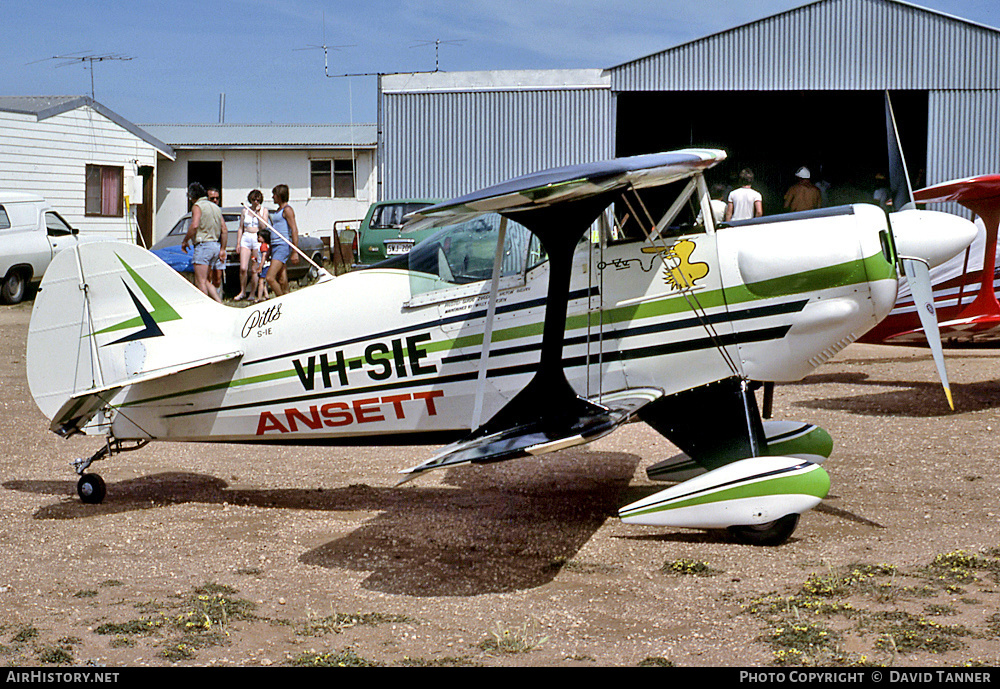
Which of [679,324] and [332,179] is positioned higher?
[332,179]

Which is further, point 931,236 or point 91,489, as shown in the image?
point 91,489

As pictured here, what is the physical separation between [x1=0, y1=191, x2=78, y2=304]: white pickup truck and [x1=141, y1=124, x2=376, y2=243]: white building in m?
11.2

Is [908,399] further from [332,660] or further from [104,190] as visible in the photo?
[104,190]

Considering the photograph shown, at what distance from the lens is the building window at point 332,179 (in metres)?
32.3

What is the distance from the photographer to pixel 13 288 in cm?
2041

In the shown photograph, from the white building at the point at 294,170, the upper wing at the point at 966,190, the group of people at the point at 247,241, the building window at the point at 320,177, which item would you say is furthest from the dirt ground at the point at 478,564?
the building window at the point at 320,177

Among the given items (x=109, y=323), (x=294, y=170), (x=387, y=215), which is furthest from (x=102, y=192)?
(x=109, y=323)

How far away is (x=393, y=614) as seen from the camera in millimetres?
4902

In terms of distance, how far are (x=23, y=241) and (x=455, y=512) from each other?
16.9 metres

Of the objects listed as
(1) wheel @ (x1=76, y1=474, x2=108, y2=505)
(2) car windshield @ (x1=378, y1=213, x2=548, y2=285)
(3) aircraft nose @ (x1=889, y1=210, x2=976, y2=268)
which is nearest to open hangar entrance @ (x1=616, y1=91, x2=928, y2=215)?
(3) aircraft nose @ (x1=889, y1=210, x2=976, y2=268)

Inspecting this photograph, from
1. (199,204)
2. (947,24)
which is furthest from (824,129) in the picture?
(199,204)

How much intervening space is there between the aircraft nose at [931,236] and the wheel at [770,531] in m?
2.30

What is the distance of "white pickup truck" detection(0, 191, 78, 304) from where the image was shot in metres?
20.2
